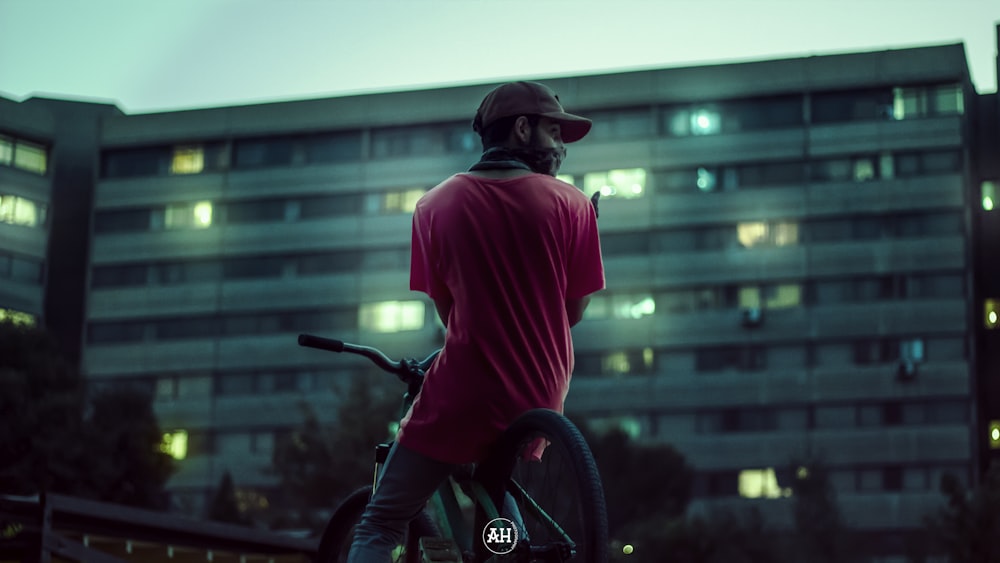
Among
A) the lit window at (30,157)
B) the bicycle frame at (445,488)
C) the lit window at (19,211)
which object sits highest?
the lit window at (30,157)

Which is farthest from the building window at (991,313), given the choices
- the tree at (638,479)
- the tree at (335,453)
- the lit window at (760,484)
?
the tree at (335,453)

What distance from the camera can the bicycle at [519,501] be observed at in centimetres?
359

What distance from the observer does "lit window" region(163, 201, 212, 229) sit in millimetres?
77438

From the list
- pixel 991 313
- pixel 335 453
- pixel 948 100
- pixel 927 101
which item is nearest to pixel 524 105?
pixel 335 453

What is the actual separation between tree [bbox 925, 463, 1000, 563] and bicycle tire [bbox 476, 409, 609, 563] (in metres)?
45.3

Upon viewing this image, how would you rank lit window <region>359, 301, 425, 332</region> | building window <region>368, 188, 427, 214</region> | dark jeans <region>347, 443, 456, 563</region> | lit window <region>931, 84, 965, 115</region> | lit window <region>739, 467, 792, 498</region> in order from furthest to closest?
building window <region>368, 188, 427, 214</region>
lit window <region>359, 301, 425, 332</region>
lit window <region>931, 84, 965, 115</region>
lit window <region>739, 467, 792, 498</region>
dark jeans <region>347, 443, 456, 563</region>

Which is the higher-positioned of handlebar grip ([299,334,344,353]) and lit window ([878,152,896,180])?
lit window ([878,152,896,180])

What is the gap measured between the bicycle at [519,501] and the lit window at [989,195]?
2678 inches

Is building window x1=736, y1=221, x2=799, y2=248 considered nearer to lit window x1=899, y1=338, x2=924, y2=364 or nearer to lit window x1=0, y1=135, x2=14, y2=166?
lit window x1=899, y1=338, x2=924, y2=364

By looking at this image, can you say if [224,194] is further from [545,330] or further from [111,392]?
[545,330]

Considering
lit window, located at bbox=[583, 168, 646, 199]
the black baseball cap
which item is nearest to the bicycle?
the black baseball cap

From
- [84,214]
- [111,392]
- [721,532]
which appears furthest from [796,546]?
[84,214]

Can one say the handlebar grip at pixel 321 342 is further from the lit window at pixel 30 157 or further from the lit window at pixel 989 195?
the lit window at pixel 30 157

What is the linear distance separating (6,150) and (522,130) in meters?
75.7
